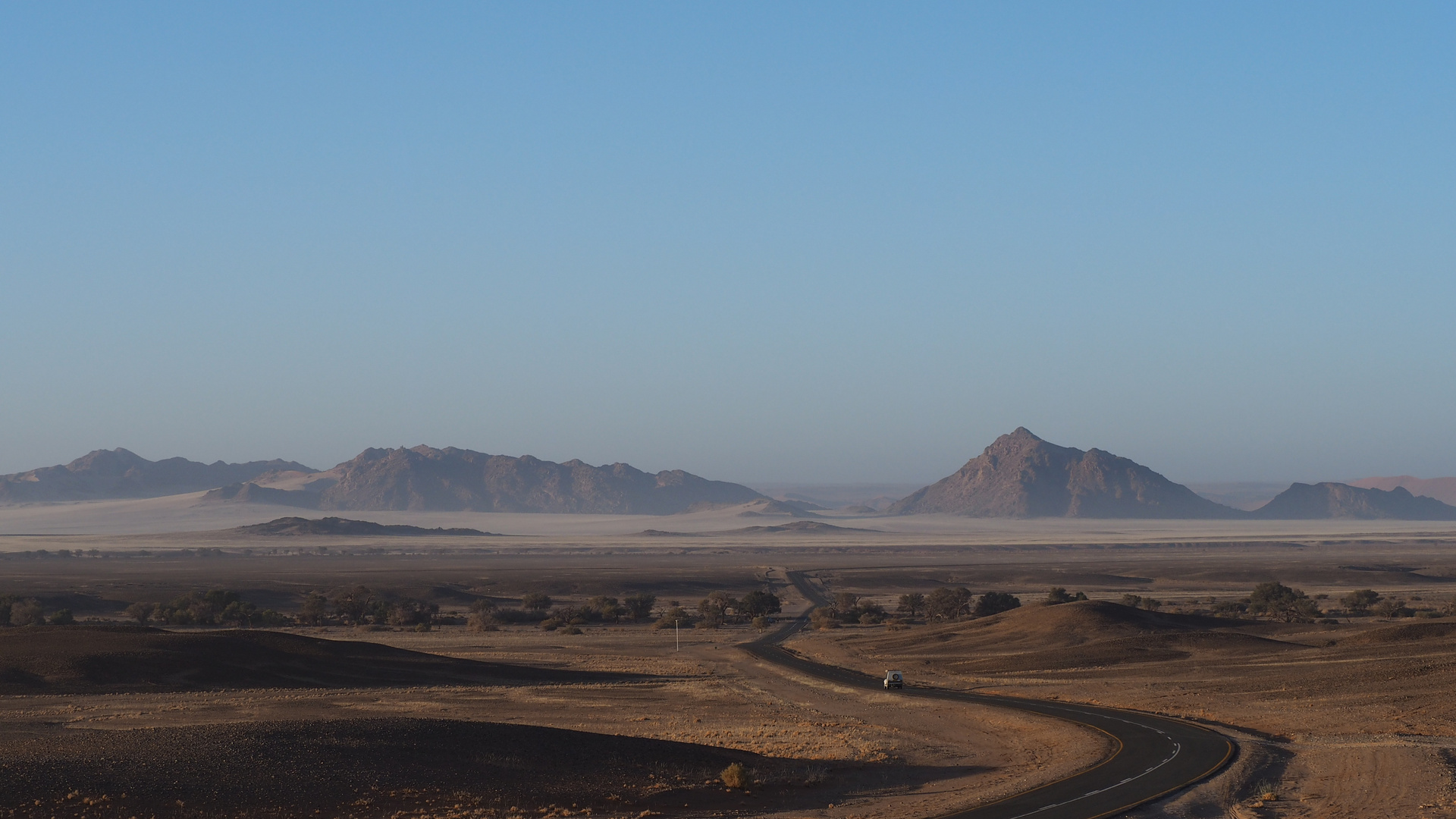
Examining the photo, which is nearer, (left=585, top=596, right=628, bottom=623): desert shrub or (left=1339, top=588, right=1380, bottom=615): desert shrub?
(left=1339, top=588, right=1380, bottom=615): desert shrub

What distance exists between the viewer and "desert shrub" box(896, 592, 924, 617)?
8250 cm

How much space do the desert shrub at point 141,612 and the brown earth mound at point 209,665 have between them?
31.1 meters

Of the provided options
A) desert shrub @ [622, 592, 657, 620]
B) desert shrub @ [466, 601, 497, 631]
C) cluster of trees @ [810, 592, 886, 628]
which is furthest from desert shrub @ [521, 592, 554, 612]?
cluster of trees @ [810, 592, 886, 628]

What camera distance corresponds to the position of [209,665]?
43.3 m

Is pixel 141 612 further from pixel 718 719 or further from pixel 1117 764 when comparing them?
pixel 1117 764

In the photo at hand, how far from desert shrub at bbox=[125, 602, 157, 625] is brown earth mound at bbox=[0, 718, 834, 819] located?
190 feet

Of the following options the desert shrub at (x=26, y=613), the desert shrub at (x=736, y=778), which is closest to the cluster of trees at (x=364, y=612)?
the desert shrub at (x=26, y=613)

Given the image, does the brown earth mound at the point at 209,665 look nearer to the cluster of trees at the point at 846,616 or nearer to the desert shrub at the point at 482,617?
the desert shrub at the point at 482,617

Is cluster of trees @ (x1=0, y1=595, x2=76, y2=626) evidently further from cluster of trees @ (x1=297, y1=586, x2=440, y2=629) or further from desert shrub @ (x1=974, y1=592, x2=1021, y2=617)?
desert shrub @ (x1=974, y1=592, x2=1021, y2=617)

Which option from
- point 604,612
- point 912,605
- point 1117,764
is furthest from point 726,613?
point 1117,764

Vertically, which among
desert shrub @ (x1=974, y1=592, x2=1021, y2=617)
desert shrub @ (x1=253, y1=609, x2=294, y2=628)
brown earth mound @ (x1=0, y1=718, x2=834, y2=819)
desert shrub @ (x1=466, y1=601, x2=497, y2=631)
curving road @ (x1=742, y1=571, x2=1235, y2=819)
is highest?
brown earth mound @ (x1=0, y1=718, x2=834, y2=819)

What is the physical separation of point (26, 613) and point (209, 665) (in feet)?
125

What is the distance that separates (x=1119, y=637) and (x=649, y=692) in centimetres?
2302

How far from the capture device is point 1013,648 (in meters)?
56.4
